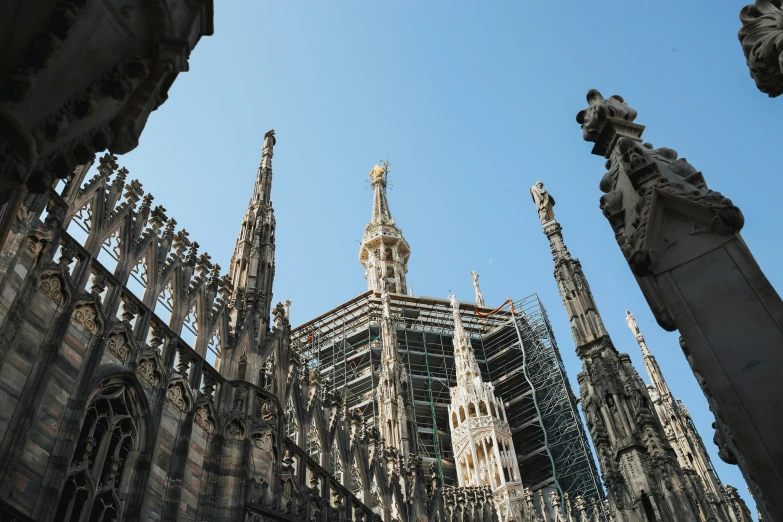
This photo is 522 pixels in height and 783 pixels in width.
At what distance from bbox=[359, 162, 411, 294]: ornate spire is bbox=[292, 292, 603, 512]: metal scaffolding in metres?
6.56

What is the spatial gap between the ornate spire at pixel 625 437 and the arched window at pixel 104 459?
815 cm

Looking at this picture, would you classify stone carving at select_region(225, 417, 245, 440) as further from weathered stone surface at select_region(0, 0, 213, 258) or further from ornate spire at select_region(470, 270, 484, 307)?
ornate spire at select_region(470, 270, 484, 307)

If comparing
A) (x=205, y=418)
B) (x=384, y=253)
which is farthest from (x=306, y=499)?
(x=384, y=253)

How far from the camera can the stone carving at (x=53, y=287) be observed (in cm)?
1067

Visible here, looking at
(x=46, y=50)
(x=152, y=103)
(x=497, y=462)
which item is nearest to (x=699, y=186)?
(x=152, y=103)

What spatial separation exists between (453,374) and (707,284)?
38775mm

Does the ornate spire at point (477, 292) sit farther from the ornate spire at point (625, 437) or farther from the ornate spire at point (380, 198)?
the ornate spire at point (625, 437)

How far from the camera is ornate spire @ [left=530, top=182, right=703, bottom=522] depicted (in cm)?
1274

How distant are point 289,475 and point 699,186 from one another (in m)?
11.1

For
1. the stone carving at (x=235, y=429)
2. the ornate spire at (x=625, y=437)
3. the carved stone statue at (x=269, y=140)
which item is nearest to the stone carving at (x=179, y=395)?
the stone carving at (x=235, y=429)

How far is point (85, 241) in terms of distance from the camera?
39.6 feet

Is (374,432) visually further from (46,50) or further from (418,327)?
(418,327)

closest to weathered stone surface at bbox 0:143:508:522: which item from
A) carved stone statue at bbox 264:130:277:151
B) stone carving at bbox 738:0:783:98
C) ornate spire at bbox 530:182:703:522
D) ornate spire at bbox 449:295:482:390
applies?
carved stone statue at bbox 264:130:277:151

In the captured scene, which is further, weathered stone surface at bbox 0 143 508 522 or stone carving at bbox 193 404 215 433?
stone carving at bbox 193 404 215 433
